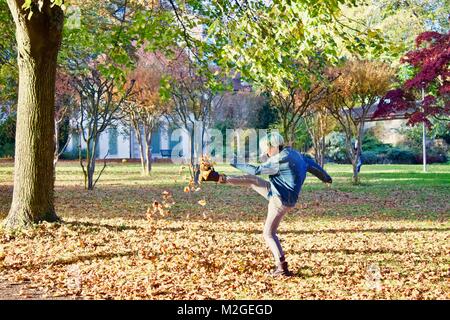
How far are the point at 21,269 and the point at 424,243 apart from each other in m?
5.77

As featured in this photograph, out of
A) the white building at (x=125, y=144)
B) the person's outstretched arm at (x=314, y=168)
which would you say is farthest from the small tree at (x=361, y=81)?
the white building at (x=125, y=144)

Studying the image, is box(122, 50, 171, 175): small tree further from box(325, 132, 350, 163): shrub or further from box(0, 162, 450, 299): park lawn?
box(325, 132, 350, 163): shrub

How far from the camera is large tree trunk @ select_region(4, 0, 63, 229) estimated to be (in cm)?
909

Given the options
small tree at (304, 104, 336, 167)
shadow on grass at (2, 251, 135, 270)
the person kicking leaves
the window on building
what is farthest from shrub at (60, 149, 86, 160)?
the person kicking leaves

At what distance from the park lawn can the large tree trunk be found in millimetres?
453

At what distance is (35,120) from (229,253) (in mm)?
3747

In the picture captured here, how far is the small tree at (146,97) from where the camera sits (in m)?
23.7

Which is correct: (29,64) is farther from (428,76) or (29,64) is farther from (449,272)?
(428,76)

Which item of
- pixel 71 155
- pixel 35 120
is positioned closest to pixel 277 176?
pixel 35 120

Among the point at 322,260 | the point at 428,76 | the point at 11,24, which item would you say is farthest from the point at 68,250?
the point at 428,76

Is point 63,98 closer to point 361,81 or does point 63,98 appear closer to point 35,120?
point 361,81

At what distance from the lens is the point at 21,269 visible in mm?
7051

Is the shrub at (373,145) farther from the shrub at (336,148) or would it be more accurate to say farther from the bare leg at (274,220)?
the bare leg at (274,220)

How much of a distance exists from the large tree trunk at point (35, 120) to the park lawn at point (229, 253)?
453 millimetres
